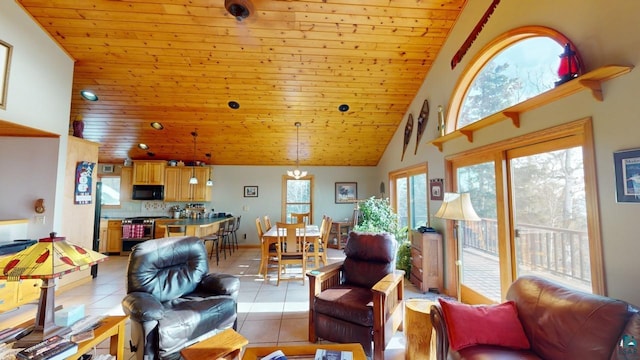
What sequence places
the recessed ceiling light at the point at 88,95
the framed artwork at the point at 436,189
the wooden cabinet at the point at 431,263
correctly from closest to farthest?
the wooden cabinet at the point at 431,263
the framed artwork at the point at 436,189
the recessed ceiling light at the point at 88,95

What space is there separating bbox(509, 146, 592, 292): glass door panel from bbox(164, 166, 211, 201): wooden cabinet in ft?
21.2

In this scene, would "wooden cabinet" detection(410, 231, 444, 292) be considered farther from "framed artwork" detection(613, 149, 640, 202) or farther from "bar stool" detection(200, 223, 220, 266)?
"bar stool" detection(200, 223, 220, 266)

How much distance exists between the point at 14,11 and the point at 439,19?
5128 millimetres

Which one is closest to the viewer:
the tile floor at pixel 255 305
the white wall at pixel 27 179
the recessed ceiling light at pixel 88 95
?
the tile floor at pixel 255 305

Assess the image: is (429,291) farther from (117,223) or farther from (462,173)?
(117,223)

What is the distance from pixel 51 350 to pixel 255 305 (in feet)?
6.77

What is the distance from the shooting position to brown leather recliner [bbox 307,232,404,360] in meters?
2.06

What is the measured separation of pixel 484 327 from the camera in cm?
160

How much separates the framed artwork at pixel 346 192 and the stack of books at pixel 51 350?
6089mm

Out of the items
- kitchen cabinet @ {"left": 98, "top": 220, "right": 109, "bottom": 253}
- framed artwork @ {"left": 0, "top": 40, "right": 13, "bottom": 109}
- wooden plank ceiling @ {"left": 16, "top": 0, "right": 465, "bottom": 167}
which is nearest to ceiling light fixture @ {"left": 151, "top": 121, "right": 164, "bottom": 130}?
wooden plank ceiling @ {"left": 16, "top": 0, "right": 465, "bottom": 167}

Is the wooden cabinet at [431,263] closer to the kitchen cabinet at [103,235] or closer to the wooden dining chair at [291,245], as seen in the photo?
the wooden dining chair at [291,245]

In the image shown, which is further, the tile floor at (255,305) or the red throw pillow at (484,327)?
the tile floor at (255,305)

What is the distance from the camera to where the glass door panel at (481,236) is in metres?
2.79

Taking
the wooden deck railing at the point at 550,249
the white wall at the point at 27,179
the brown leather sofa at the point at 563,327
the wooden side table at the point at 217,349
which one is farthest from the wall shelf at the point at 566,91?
the white wall at the point at 27,179
